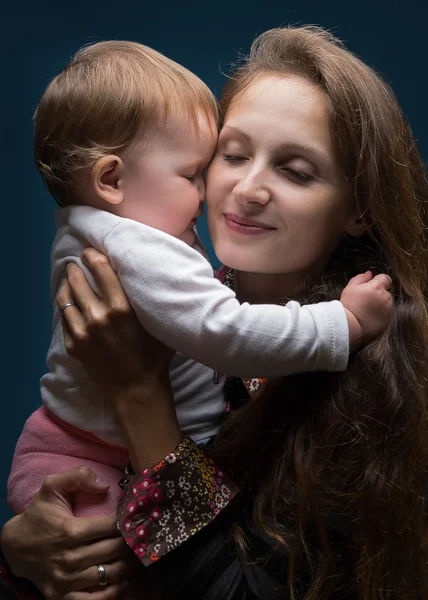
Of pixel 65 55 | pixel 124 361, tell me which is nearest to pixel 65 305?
pixel 124 361

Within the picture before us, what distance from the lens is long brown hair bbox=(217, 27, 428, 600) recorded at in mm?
1566

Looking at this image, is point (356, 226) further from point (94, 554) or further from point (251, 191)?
point (94, 554)

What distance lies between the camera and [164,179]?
162cm

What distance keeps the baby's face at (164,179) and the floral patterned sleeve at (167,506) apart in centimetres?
44

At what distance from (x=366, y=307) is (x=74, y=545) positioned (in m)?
0.69

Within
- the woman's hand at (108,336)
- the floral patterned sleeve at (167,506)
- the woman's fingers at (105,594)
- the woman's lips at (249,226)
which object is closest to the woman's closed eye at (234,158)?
the woman's lips at (249,226)

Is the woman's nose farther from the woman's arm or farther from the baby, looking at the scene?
the woman's arm

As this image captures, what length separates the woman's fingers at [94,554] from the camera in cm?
161

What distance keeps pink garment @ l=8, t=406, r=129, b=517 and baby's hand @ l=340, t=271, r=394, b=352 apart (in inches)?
19.8

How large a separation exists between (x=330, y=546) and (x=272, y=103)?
82 centimetres

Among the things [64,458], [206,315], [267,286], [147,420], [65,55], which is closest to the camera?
[206,315]

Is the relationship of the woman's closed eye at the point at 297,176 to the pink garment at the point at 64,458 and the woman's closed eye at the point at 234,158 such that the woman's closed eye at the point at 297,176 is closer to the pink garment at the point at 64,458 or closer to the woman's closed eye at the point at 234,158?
the woman's closed eye at the point at 234,158

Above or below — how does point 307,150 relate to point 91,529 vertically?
above

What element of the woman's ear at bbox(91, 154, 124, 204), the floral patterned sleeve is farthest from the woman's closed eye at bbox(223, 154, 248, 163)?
the floral patterned sleeve
